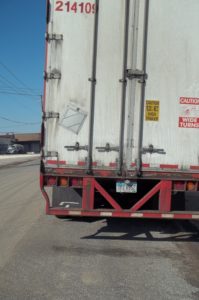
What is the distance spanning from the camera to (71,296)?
4625 mm

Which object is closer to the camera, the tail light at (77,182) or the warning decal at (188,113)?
the warning decal at (188,113)

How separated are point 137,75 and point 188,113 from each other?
1007mm

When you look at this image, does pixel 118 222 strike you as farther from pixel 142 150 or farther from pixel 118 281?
pixel 118 281

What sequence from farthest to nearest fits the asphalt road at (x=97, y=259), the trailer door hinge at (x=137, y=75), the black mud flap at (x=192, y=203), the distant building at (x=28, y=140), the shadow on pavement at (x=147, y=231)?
1. the distant building at (x=28, y=140)
2. the shadow on pavement at (x=147, y=231)
3. the black mud flap at (x=192, y=203)
4. the trailer door hinge at (x=137, y=75)
5. the asphalt road at (x=97, y=259)

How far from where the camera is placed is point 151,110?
22.0 feet

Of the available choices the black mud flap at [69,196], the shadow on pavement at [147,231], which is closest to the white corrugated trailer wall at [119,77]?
the black mud flap at [69,196]

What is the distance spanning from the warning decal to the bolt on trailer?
0.02 m

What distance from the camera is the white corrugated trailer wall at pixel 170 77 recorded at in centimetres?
668

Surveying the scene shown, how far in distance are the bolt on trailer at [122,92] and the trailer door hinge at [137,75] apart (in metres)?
0.02

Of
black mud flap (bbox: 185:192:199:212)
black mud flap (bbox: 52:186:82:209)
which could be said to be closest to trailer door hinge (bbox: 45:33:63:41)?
black mud flap (bbox: 52:186:82:209)

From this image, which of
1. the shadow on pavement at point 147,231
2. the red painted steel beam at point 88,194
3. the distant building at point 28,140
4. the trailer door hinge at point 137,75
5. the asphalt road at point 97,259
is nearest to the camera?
the asphalt road at point 97,259

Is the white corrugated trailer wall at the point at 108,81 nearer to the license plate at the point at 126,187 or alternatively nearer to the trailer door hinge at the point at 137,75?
the trailer door hinge at the point at 137,75

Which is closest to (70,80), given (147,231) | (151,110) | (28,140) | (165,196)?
(151,110)

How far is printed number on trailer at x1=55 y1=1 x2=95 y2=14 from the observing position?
6724mm
